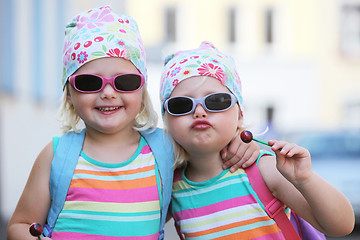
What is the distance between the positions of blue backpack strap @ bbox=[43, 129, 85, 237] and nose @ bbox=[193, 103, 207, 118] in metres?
0.57

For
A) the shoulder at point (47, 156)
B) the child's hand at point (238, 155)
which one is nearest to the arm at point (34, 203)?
the shoulder at point (47, 156)

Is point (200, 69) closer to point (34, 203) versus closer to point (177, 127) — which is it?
point (177, 127)

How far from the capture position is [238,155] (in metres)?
2.46

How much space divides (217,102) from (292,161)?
0.44m

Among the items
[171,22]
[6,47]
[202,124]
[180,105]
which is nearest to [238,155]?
[202,124]

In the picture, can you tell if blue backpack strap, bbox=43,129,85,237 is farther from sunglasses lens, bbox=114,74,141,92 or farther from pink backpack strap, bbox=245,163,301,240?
pink backpack strap, bbox=245,163,301,240

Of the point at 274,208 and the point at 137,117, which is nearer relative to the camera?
the point at 274,208

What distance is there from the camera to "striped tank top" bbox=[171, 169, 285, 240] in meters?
2.35

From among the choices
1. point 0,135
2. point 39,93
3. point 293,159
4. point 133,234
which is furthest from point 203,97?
point 39,93

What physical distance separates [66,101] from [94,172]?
427 millimetres

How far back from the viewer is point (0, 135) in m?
6.59

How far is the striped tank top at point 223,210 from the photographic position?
235cm

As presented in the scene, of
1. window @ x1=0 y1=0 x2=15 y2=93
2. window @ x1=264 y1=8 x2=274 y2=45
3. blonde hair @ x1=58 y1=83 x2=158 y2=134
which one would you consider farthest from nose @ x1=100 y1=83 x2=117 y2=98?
window @ x1=264 y1=8 x2=274 y2=45

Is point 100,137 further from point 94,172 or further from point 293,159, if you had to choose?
point 293,159
